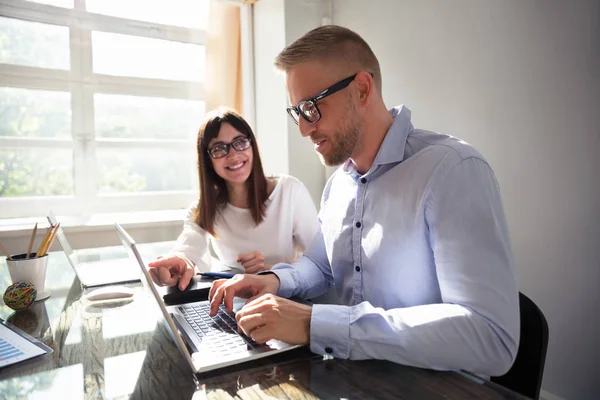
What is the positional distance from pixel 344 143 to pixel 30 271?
977 millimetres

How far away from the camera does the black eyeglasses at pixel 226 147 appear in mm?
1885

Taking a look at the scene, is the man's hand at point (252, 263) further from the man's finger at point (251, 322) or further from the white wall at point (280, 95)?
the white wall at point (280, 95)

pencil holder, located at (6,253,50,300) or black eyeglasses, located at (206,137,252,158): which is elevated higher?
black eyeglasses, located at (206,137,252,158)

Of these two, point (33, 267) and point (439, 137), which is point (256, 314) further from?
point (33, 267)

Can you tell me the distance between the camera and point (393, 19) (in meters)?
2.54

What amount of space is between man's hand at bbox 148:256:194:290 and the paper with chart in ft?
1.29

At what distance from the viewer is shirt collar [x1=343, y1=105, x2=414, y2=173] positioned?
1100 millimetres

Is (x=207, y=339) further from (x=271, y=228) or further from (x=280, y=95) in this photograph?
(x=280, y=95)

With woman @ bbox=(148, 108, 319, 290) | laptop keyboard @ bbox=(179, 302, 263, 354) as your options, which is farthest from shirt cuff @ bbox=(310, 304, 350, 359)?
woman @ bbox=(148, 108, 319, 290)

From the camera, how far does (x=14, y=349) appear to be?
0.85 m

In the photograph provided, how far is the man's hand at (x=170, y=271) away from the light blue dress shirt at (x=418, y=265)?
284mm

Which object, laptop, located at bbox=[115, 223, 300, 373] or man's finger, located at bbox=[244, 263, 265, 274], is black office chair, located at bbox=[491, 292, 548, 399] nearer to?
laptop, located at bbox=[115, 223, 300, 373]

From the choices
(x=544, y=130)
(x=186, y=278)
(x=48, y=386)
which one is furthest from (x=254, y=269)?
(x=544, y=130)

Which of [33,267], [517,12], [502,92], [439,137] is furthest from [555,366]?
[33,267]
